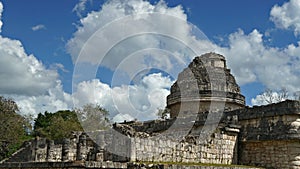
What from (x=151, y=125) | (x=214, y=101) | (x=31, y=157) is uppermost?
(x=214, y=101)

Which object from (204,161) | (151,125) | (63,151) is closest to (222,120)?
(204,161)

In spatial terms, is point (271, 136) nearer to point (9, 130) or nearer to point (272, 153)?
point (272, 153)

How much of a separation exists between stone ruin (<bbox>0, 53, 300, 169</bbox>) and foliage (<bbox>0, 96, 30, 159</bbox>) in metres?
13.3

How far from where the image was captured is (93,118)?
4009 cm

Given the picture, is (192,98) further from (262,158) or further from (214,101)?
(262,158)

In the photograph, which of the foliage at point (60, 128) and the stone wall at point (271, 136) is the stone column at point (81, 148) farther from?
the foliage at point (60, 128)

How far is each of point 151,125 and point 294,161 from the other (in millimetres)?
8076

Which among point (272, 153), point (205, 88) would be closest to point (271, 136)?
point (272, 153)

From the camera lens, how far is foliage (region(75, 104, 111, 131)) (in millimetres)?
37438

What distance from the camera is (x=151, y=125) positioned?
21578 mm

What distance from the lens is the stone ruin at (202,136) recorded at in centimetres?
1424

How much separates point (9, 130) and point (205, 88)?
70.6 ft

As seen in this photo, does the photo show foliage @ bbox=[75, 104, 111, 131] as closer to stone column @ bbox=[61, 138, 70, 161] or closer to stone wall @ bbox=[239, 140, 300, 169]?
stone column @ bbox=[61, 138, 70, 161]

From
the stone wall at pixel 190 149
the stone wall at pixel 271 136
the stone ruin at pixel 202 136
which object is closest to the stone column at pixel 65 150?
the stone ruin at pixel 202 136
